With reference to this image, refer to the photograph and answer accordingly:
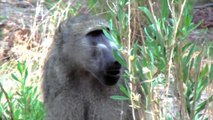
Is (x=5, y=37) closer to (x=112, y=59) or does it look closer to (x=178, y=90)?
(x=112, y=59)

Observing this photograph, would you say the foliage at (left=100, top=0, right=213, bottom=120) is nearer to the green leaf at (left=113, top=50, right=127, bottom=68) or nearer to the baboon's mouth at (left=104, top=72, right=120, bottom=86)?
the green leaf at (left=113, top=50, right=127, bottom=68)

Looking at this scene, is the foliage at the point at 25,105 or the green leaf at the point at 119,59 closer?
the green leaf at the point at 119,59


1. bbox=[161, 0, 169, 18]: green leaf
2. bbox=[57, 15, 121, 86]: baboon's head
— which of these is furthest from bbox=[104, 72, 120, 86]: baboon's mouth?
bbox=[161, 0, 169, 18]: green leaf

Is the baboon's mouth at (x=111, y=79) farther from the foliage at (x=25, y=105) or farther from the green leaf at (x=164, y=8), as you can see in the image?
the green leaf at (x=164, y=8)

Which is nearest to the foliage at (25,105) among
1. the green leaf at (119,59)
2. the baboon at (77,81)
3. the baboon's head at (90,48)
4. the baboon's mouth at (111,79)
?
the baboon at (77,81)

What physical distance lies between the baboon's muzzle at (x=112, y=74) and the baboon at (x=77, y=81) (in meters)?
0.23

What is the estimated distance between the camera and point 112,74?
12.1 feet

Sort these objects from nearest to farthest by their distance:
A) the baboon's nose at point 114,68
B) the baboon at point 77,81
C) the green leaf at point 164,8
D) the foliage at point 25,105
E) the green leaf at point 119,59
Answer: the green leaf at point 164,8 → the green leaf at point 119,59 → the baboon's nose at point 114,68 → the baboon at point 77,81 → the foliage at point 25,105

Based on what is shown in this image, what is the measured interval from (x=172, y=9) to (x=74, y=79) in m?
1.64

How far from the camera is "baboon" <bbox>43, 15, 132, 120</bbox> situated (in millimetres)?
4031

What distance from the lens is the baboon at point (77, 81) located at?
4.03 metres

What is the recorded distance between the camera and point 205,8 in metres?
8.83

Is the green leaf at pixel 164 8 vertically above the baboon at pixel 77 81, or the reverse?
the green leaf at pixel 164 8

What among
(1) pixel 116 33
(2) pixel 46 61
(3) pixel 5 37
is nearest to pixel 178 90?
(1) pixel 116 33
